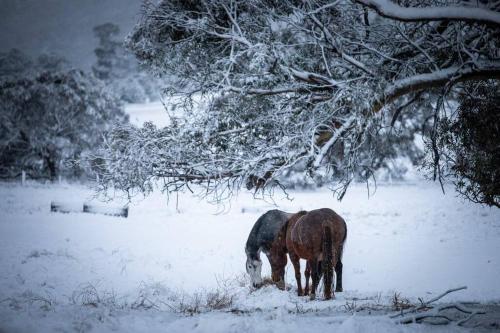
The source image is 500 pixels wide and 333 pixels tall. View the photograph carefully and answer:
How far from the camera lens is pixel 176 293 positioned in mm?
6383

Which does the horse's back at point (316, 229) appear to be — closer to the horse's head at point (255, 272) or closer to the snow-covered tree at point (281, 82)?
the snow-covered tree at point (281, 82)

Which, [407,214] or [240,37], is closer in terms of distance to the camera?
[240,37]

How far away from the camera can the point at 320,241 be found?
573 centimetres

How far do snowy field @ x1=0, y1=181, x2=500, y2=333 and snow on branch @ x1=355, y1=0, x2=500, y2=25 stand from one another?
3.08 metres

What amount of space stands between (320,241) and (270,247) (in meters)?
1.39

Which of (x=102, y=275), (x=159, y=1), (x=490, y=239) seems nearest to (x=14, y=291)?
(x=102, y=275)

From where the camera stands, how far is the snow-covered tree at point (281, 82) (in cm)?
490

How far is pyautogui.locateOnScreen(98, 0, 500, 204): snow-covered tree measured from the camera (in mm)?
4898

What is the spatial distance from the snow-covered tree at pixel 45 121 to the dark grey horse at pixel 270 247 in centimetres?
2139

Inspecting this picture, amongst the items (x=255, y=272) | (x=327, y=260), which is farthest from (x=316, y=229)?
(x=255, y=272)

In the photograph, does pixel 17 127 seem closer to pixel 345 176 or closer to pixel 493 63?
pixel 345 176

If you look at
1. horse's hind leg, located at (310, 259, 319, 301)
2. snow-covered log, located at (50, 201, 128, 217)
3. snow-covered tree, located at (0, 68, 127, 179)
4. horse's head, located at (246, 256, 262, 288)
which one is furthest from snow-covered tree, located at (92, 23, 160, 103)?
horse's hind leg, located at (310, 259, 319, 301)

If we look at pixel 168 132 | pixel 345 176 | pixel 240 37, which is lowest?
pixel 345 176

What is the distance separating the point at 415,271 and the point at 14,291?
8055mm
